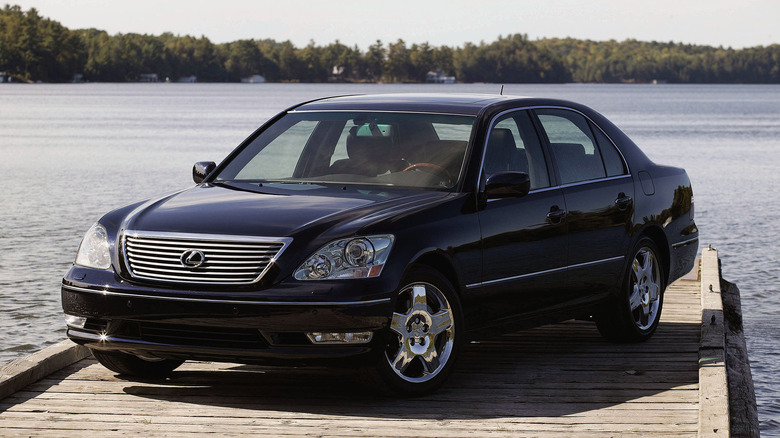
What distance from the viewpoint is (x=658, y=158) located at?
46.3 m

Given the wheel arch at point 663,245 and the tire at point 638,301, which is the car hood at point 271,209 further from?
the wheel arch at point 663,245

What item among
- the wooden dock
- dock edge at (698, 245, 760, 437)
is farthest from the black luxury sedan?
dock edge at (698, 245, 760, 437)

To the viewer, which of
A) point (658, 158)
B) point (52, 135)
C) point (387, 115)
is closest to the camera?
point (387, 115)

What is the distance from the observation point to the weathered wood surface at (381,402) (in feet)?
19.8

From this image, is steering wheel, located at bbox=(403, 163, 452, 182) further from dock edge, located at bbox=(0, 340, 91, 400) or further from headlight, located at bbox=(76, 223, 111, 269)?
dock edge, located at bbox=(0, 340, 91, 400)

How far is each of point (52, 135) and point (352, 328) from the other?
57.3 metres

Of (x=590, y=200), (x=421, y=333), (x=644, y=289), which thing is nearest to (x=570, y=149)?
(x=590, y=200)

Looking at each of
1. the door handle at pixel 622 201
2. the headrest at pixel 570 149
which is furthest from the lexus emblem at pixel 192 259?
the door handle at pixel 622 201

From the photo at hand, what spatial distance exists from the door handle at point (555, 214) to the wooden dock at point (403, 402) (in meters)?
0.92

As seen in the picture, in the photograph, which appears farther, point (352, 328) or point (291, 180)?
point (291, 180)

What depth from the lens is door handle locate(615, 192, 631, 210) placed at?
8.39m

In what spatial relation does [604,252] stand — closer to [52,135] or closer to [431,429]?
[431,429]

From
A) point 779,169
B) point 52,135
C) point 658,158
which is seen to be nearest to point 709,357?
point 779,169

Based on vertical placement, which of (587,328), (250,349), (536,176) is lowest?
(587,328)
